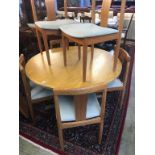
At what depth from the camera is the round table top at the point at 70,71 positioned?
4.97 feet

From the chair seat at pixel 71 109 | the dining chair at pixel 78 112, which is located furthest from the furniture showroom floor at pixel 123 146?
the chair seat at pixel 71 109

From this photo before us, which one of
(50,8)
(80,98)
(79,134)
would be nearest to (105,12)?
(50,8)

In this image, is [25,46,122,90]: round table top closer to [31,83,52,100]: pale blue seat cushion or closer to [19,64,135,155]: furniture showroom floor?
[31,83,52,100]: pale blue seat cushion

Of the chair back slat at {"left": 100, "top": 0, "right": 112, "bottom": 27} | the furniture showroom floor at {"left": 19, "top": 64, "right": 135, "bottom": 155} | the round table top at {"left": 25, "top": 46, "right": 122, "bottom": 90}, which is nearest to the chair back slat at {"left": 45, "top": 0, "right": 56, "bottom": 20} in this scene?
the round table top at {"left": 25, "top": 46, "right": 122, "bottom": 90}

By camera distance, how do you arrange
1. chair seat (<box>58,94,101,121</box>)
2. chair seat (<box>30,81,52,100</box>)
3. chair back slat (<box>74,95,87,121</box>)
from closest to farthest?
1. chair back slat (<box>74,95,87,121</box>)
2. chair seat (<box>58,94,101,121</box>)
3. chair seat (<box>30,81,52,100</box>)

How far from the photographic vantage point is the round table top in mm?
1515

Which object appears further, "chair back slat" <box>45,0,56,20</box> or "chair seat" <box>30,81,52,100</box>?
"chair back slat" <box>45,0,56,20</box>

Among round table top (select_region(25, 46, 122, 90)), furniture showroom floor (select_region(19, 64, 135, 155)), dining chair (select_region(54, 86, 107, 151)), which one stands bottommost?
furniture showroom floor (select_region(19, 64, 135, 155))

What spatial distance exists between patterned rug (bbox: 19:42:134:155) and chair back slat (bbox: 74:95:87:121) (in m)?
0.34

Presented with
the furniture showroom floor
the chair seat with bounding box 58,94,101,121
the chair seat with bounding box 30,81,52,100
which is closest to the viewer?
the chair seat with bounding box 58,94,101,121

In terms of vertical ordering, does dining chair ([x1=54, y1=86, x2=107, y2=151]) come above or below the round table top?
below

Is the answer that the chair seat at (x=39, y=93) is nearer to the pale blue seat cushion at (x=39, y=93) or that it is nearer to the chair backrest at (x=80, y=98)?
the pale blue seat cushion at (x=39, y=93)

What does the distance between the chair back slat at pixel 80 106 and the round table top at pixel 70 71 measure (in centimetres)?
17
